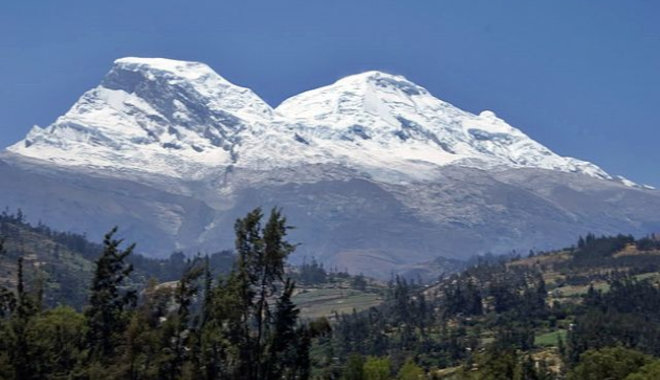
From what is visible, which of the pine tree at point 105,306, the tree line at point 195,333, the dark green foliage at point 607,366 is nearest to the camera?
the tree line at point 195,333

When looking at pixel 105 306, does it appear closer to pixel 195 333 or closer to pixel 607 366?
pixel 195 333

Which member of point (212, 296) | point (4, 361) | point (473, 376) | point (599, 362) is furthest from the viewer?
point (599, 362)

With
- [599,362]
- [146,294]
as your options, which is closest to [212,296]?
[146,294]

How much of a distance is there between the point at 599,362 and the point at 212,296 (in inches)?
2817

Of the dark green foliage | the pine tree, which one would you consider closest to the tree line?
the pine tree

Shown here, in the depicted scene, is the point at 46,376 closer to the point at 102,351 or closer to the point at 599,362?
the point at 102,351

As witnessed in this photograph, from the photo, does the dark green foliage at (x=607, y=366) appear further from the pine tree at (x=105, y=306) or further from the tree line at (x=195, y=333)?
the pine tree at (x=105, y=306)

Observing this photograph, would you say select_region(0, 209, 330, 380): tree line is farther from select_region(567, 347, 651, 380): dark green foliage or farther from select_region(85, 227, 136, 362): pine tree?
select_region(567, 347, 651, 380): dark green foliage

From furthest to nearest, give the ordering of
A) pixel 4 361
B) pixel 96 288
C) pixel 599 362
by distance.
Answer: pixel 599 362 → pixel 96 288 → pixel 4 361

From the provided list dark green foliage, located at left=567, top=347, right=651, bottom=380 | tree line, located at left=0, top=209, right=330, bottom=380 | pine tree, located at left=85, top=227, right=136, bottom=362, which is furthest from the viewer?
dark green foliage, located at left=567, top=347, right=651, bottom=380

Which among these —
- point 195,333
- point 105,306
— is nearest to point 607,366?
point 195,333

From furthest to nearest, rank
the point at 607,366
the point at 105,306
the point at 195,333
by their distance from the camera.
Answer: the point at 607,366 < the point at 105,306 < the point at 195,333

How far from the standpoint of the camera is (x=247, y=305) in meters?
83.0

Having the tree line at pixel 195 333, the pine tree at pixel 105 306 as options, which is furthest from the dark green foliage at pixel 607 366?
the pine tree at pixel 105 306
